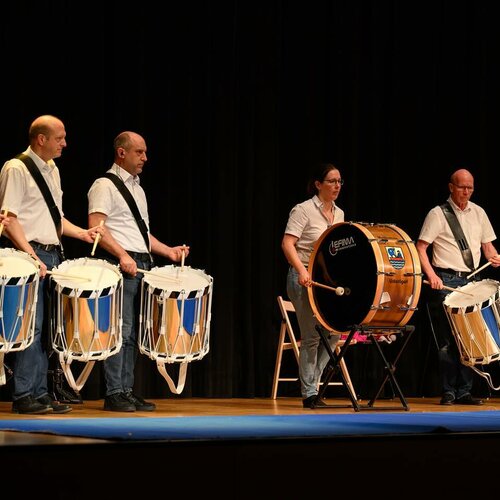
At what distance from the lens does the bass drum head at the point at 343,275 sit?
5.74 m

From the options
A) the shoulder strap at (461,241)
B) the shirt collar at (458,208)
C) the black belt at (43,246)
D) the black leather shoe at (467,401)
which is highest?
the shirt collar at (458,208)

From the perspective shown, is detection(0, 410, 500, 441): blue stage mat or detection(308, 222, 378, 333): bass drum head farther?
detection(308, 222, 378, 333): bass drum head

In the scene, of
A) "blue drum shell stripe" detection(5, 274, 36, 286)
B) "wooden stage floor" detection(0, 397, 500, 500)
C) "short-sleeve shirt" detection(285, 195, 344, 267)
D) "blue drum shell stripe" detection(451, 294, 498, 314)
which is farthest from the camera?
"blue drum shell stripe" detection(451, 294, 498, 314)

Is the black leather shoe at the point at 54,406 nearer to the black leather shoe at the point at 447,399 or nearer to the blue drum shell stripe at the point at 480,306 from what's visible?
the blue drum shell stripe at the point at 480,306

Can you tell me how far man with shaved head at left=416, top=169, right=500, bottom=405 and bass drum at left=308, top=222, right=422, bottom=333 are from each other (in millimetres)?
1348

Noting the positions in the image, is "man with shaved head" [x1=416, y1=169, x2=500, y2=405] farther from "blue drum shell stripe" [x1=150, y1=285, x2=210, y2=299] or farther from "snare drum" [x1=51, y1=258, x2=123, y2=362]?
"snare drum" [x1=51, y1=258, x2=123, y2=362]

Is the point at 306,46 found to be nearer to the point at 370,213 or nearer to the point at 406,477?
the point at 370,213

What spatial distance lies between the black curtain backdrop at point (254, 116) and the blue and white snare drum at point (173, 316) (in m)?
1.53

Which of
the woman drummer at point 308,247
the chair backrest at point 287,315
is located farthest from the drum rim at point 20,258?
the chair backrest at point 287,315

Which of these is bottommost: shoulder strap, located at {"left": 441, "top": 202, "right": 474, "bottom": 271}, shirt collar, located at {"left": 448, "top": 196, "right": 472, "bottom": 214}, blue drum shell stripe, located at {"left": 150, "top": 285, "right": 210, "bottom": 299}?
blue drum shell stripe, located at {"left": 150, "top": 285, "right": 210, "bottom": 299}

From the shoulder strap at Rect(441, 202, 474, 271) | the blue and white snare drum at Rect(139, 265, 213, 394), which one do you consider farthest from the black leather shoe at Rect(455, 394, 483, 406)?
→ the blue and white snare drum at Rect(139, 265, 213, 394)

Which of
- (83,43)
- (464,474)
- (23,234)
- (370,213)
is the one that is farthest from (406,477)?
(370,213)

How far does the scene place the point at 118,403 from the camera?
216 inches

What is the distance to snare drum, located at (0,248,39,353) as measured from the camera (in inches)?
191
